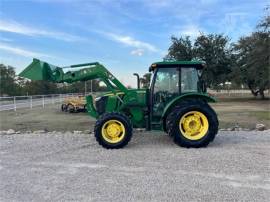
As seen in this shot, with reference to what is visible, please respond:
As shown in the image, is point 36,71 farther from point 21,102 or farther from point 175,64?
point 21,102

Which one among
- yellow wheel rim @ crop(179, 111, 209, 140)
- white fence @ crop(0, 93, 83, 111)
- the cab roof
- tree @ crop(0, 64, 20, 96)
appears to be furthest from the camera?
tree @ crop(0, 64, 20, 96)

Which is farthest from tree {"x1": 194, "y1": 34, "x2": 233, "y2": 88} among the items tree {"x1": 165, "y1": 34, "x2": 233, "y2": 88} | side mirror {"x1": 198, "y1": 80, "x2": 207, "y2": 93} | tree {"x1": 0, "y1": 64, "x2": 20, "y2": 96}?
tree {"x1": 0, "y1": 64, "x2": 20, "y2": 96}

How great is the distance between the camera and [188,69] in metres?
8.45

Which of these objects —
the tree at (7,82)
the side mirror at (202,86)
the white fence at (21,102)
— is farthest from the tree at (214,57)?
the tree at (7,82)

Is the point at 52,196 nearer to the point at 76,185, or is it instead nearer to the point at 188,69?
the point at 76,185

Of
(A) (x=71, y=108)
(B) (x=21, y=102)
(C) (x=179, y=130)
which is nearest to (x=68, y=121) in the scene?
(A) (x=71, y=108)

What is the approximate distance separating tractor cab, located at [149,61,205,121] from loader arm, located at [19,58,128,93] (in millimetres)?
887

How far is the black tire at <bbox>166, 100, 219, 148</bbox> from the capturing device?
7.93 meters

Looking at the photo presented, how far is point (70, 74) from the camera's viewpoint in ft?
28.4

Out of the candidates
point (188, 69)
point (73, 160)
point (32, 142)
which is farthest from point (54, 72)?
point (188, 69)

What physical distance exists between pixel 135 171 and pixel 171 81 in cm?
319

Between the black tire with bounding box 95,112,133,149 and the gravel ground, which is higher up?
the black tire with bounding box 95,112,133,149

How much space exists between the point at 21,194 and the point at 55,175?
96 cm

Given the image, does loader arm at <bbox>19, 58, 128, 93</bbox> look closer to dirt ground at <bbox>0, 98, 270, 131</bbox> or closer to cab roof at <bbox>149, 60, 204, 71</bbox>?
cab roof at <bbox>149, 60, 204, 71</bbox>
